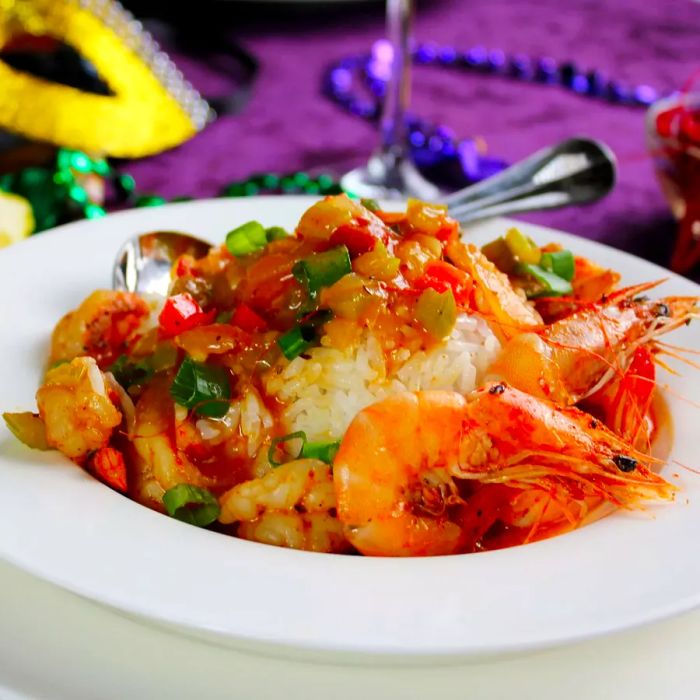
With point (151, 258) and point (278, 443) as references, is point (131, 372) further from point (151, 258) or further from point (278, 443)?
point (151, 258)

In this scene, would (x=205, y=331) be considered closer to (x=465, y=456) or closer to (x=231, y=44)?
(x=465, y=456)

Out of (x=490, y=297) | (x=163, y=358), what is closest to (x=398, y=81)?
(x=490, y=297)

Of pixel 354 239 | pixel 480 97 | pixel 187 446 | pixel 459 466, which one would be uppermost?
pixel 354 239

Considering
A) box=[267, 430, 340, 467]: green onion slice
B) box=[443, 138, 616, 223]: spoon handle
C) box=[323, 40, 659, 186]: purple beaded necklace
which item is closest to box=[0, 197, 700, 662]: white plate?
box=[267, 430, 340, 467]: green onion slice

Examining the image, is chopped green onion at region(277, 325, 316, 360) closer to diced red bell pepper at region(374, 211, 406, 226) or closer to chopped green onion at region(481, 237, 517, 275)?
diced red bell pepper at region(374, 211, 406, 226)

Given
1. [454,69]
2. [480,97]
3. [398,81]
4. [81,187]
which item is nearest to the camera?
[81,187]

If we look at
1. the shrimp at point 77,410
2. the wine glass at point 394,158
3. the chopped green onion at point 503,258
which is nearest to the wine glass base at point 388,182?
the wine glass at point 394,158

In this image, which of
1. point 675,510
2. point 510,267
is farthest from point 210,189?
point 675,510

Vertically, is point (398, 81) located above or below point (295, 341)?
above
